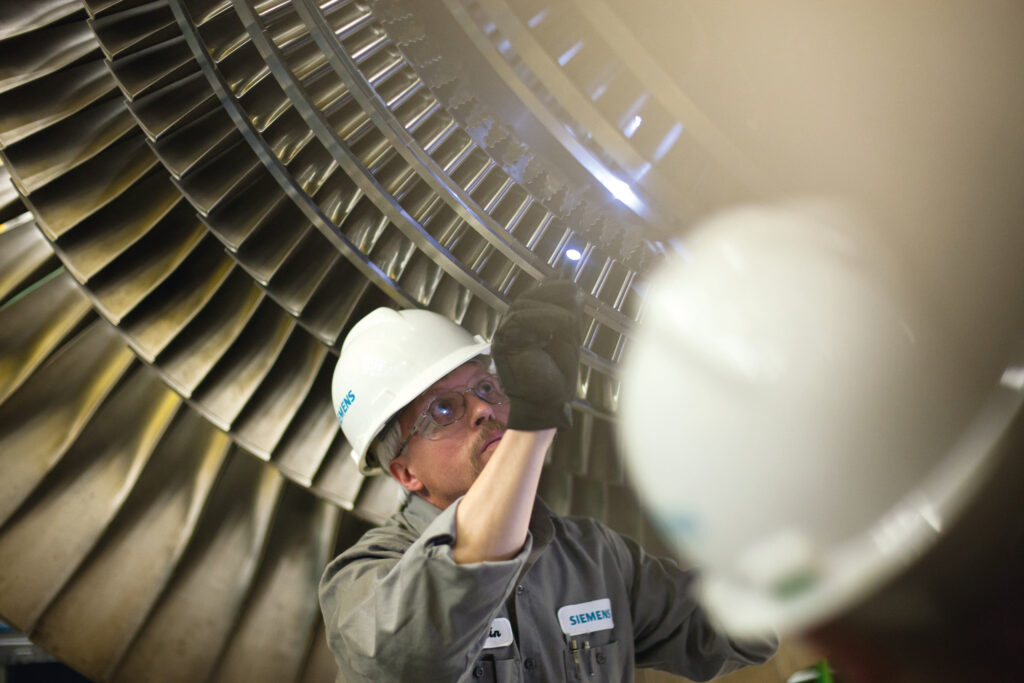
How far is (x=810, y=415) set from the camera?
455mm

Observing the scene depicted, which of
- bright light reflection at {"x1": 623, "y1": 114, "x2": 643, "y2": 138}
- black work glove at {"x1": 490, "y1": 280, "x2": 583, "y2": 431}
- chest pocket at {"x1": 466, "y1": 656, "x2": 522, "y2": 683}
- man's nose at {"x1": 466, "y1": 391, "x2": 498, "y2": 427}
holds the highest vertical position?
bright light reflection at {"x1": 623, "y1": 114, "x2": 643, "y2": 138}

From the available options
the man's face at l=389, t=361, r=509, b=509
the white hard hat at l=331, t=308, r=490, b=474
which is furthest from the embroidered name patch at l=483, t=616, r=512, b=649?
the white hard hat at l=331, t=308, r=490, b=474

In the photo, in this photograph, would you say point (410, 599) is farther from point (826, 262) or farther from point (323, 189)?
point (323, 189)

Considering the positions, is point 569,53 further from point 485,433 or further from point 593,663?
point 593,663

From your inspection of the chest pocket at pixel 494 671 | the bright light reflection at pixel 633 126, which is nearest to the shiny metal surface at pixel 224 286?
the bright light reflection at pixel 633 126

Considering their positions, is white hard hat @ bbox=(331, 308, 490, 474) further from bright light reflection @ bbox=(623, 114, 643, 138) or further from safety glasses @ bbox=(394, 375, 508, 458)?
bright light reflection @ bbox=(623, 114, 643, 138)

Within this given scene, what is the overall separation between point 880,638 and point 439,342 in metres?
0.83

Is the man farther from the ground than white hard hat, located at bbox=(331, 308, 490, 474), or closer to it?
closer to it

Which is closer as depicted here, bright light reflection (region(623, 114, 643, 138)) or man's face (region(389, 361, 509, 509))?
bright light reflection (region(623, 114, 643, 138))

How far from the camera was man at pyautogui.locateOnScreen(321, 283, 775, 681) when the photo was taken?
26.3 inches

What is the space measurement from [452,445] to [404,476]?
14 cm

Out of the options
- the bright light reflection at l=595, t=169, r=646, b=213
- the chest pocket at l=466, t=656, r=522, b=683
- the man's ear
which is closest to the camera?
the bright light reflection at l=595, t=169, r=646, b=213

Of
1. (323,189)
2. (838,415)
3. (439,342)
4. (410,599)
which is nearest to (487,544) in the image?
(410,599)

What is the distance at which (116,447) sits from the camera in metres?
1.31
